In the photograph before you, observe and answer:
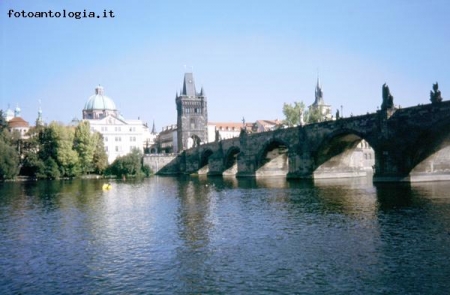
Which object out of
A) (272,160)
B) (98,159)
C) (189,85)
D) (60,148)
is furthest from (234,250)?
(189,85)

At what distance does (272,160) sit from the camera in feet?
251

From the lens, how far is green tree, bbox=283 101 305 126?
102 m

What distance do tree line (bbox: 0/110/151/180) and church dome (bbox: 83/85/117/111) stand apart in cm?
4472

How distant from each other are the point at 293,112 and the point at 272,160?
29.0 m

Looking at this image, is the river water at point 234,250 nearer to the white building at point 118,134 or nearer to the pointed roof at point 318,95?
the white building at point 118,134

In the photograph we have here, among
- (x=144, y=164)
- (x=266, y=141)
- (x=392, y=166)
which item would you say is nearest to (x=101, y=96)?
(x=144, y=164)

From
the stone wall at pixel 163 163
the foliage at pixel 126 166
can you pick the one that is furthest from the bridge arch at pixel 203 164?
the foliage at pixel 126 166

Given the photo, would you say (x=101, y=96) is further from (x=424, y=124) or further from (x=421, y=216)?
(x=421, y=216)

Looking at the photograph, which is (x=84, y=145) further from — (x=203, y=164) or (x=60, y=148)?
(x=203, y=164)

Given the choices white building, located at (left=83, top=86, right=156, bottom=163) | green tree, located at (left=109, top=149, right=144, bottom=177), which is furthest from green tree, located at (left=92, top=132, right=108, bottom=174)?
white building, located at (left=83, top=86, right=156, bottom=163)

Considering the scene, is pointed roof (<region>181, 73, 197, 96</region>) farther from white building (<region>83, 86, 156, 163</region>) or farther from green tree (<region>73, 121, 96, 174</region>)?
green tree (<region>73, 121, 96, 174</region>)

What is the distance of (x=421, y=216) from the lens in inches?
934

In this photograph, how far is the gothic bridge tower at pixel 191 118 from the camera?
137 meters

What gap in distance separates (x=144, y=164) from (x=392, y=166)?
75.4 meters
